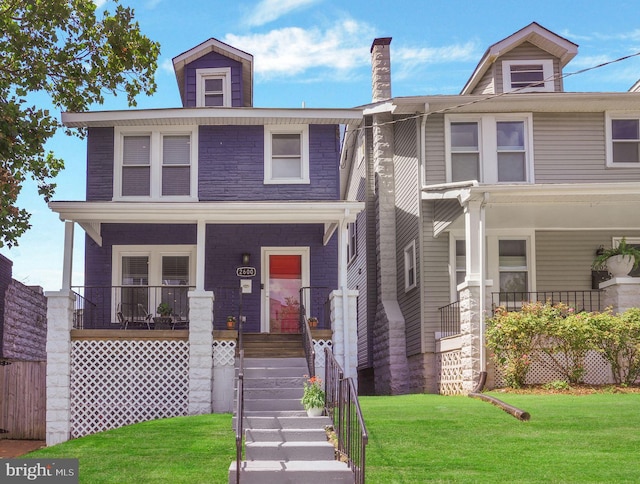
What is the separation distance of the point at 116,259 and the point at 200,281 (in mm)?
3410

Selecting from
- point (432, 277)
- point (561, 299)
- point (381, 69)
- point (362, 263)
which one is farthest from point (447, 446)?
point (381, 69)

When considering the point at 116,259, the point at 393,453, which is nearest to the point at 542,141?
the point at 116,259

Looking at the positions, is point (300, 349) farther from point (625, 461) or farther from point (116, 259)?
point (625, 461)

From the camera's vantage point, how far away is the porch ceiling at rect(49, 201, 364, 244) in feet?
55.8

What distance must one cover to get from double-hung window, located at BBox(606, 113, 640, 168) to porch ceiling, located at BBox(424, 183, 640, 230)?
1.70m

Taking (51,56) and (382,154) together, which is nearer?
(51,56)

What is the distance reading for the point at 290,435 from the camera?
11.5 m

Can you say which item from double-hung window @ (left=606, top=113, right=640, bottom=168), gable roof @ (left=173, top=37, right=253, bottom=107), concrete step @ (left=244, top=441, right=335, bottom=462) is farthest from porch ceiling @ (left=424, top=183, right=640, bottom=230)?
concrete step @ (left=244, top=441, right=335, bottom=462)

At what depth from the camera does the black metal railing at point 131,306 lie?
61.2 feet

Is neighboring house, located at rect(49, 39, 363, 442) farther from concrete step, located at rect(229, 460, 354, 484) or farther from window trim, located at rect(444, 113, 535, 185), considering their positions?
concrete step, located at rect(229, 460, 354, 484)

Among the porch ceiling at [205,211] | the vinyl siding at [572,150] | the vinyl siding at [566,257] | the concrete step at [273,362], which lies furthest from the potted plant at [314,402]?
the vinyl siding at [572,150]

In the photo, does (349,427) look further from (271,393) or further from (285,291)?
(285,291)

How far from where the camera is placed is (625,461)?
31.3 ft

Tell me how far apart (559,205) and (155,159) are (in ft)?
28.7
